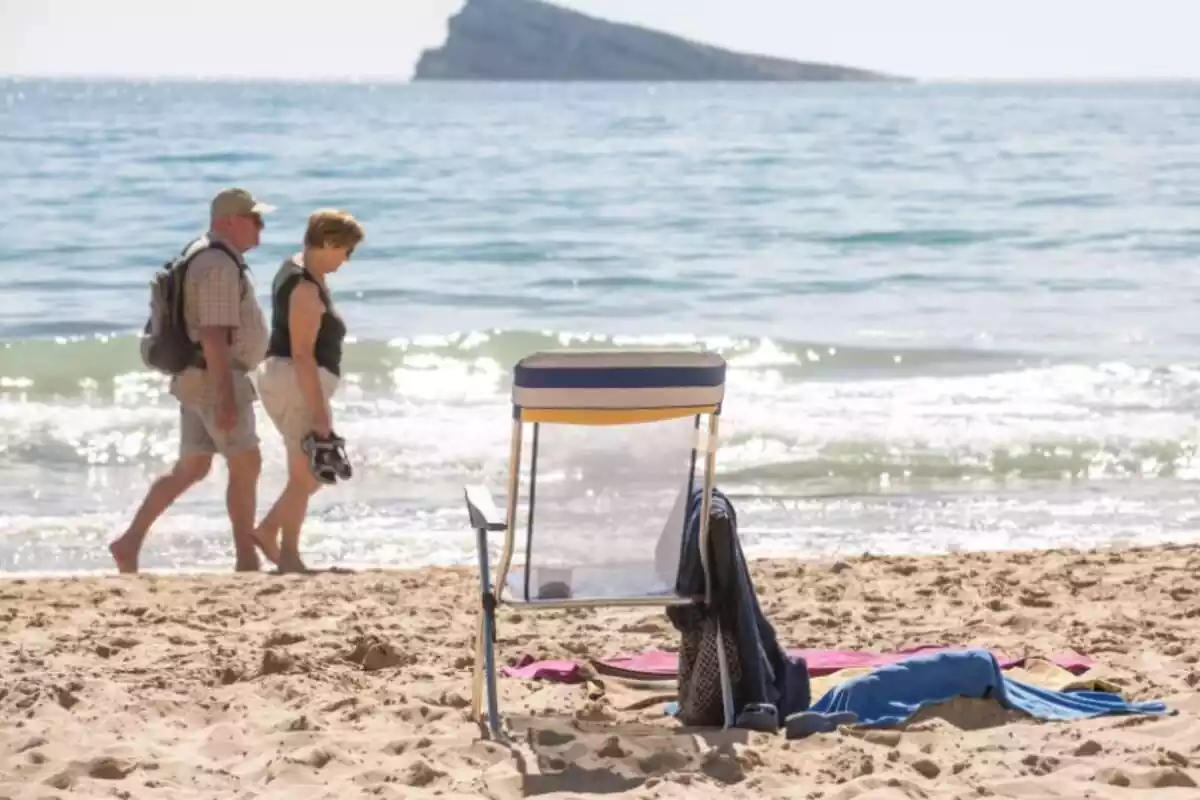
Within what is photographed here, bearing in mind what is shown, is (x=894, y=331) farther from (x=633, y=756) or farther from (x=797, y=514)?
(x=633, y=756)

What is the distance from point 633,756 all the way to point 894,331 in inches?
466

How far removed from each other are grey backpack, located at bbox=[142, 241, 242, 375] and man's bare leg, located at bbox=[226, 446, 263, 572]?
40 centimetres

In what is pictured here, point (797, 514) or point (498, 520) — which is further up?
point (498, 520)

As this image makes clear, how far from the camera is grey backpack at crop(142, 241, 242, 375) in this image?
20.5 ft

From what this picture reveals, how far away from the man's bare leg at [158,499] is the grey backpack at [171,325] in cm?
42

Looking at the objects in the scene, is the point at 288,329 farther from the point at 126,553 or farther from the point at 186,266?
the point at 126,553

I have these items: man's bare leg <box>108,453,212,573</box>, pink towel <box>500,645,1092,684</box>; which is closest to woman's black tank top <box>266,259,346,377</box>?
man's bare leg <box>108,453,212,573</box>

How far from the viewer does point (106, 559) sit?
7.55m

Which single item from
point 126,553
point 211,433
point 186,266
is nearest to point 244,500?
point 211,433

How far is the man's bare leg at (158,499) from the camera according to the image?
6632 mm

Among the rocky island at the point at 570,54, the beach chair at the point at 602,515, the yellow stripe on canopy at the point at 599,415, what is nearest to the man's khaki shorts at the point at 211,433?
the beach chair at the point at 602,515

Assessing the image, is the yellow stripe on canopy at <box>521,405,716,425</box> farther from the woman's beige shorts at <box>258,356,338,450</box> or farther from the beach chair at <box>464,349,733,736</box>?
the woman's beige shorts at <box>258,356,338,450</box>

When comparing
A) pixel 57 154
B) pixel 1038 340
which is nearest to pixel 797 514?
pixel 1038 340

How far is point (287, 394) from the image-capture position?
637 cm
